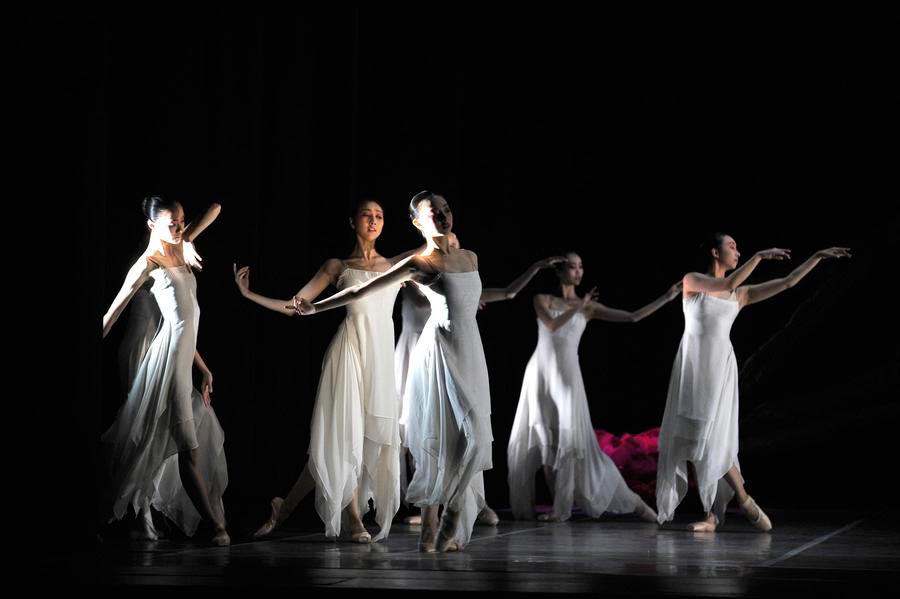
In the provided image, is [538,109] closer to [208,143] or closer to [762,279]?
[762,279]

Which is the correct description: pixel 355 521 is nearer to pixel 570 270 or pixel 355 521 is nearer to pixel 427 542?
pixel 427 542

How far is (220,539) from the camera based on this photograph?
17.7 ft

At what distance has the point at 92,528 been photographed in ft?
16.5

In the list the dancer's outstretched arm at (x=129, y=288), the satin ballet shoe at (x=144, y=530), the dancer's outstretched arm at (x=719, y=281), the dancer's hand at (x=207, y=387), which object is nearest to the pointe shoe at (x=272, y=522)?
the satin ballet shoe at (x=144, y=530)

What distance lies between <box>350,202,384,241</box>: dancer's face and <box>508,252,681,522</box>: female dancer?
197 cm

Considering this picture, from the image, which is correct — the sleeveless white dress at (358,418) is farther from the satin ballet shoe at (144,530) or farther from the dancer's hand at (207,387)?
the satin ballet shoe at (144,530)

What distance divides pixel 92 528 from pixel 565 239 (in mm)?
5427

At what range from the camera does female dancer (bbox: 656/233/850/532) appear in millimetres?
6340

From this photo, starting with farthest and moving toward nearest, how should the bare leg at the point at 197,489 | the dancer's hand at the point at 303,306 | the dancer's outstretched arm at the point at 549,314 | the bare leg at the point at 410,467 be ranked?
the dancer's outstretched arm at the point at 549,314, the bare leg at the point at 410,467, the bare leg at the point at 197,489, the dancer's hand at the point at 303,306

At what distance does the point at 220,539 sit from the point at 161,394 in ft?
2.38

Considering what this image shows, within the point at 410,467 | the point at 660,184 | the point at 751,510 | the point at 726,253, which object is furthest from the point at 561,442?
the point at 660,184

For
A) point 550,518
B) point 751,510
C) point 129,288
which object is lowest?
point 550,518

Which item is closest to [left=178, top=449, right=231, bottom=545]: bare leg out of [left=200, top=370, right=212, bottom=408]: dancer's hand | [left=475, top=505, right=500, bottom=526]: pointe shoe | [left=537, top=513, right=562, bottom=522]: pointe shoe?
[left=200, top=370, right=212, bottom=408]: dancer's hand

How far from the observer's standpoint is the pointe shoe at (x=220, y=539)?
5391mm
